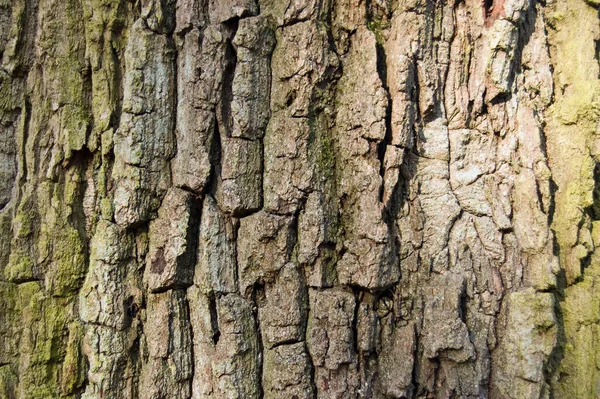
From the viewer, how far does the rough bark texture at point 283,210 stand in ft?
7.21

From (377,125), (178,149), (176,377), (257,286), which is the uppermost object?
(377,125)

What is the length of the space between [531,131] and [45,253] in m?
2.54

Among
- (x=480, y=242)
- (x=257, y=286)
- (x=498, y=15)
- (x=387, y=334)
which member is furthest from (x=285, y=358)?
(x=498, y=15)

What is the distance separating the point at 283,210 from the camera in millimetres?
2203

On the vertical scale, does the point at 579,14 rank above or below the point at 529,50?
above

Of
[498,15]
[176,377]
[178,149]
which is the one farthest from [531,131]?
[176,377]

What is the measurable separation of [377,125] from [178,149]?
37.6 inches

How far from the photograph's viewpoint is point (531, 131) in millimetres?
2422

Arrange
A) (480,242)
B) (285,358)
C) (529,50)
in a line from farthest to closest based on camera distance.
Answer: (529,50), (480,242), (285,358)

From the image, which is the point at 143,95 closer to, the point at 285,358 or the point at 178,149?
the point at 178,149

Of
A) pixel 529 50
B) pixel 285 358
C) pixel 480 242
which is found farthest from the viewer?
pixel 529 50

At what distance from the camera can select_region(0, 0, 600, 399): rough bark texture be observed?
7.21 ft

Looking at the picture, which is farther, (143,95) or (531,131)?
(531,131)

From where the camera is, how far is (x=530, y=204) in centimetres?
231
